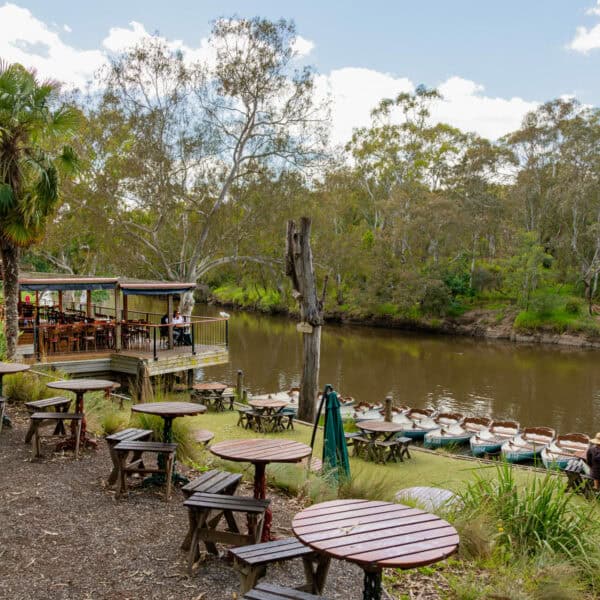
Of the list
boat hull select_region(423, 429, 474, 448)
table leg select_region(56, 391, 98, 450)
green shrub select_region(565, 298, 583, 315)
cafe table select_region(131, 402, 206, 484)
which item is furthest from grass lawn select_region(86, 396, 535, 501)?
green shrub select_region(565, 298, 583, 315)

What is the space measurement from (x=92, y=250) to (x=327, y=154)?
1713cm

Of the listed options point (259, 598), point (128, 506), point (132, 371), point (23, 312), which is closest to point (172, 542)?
point (128, 506)

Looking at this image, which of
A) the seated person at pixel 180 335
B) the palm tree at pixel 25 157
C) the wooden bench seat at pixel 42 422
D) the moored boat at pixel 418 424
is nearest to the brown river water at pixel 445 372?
the moored boat at pixel 418 424

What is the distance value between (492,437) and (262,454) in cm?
1194

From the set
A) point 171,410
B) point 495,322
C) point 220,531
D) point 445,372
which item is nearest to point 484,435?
point 171,410

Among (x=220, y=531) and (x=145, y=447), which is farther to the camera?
(x=145, y=447)

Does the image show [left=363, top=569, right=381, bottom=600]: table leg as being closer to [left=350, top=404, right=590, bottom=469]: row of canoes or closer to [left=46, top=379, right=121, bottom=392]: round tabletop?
[left=46, top=379, right=121, bottom=392]: round tabletop

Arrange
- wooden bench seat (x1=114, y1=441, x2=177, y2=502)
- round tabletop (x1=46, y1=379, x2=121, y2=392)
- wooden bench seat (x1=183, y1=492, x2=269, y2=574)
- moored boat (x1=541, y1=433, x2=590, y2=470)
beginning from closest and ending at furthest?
wooden bench seat (x1=183, y1=492, x2=269, y2=574) → wooden bench seat (x1=114, y1=441, x2=177, y2=502) → round tabletop (x1=46, y1=379, x2=121, y2=392) → moored boat (x1=541, y1=433, x2=590, y2=470)

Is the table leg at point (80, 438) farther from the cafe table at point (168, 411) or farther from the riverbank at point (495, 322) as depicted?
the riverbank at point (495, 322)

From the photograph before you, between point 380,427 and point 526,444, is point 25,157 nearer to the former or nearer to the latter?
point 380,427

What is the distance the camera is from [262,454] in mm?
4508

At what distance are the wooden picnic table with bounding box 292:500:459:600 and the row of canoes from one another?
31.0 feet

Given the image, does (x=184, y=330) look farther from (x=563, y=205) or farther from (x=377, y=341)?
(x=563, y=205)

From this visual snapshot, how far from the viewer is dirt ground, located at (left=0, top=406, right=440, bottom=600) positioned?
405 centimetres
